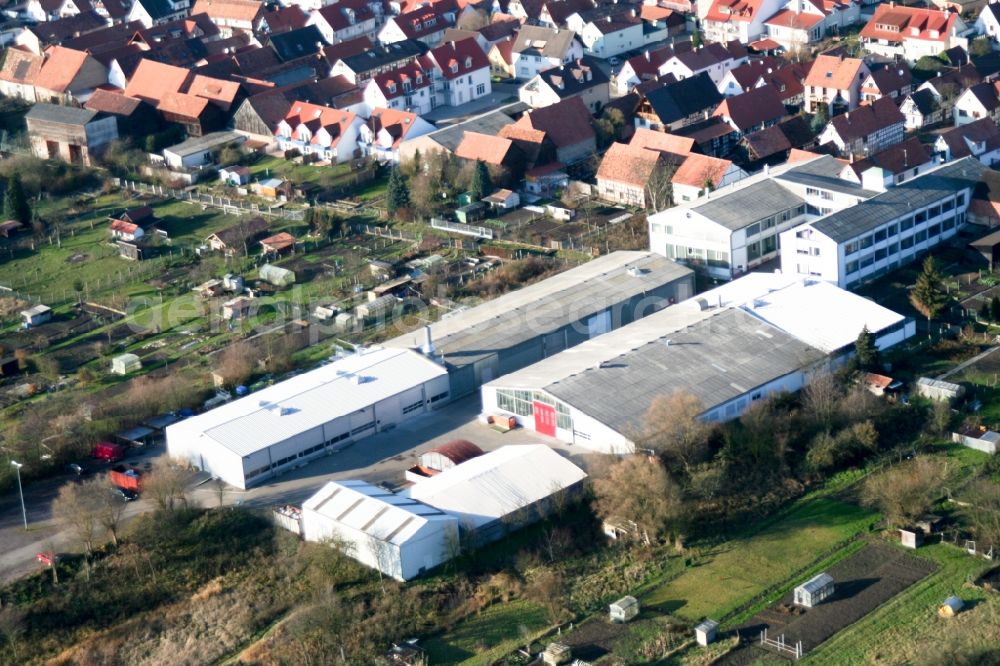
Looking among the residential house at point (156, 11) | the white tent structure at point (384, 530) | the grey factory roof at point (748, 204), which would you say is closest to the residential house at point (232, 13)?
the residential house at point (156, 11)

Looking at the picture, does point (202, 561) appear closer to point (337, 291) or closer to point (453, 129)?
point (337, 291)

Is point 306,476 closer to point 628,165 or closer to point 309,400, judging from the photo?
point 309,400

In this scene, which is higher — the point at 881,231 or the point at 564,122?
the point at 564,122

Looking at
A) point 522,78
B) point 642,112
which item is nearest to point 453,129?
point 642,112

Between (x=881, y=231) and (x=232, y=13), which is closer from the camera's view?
(x=881, y=231)

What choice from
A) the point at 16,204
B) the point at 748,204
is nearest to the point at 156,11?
the point at 16,204

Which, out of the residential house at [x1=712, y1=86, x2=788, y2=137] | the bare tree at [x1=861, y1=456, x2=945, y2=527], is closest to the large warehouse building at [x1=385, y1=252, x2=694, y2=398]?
the bare tree at [x1=861, y1=456, x2=945, y2=527]

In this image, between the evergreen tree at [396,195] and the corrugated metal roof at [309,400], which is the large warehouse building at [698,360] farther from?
the evergreen tree at [396,195]

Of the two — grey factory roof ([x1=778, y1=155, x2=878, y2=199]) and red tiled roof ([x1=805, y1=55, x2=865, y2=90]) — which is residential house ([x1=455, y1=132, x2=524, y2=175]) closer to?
grey factory roof ([x1=778, y1=155, x2=878, y2=199])
